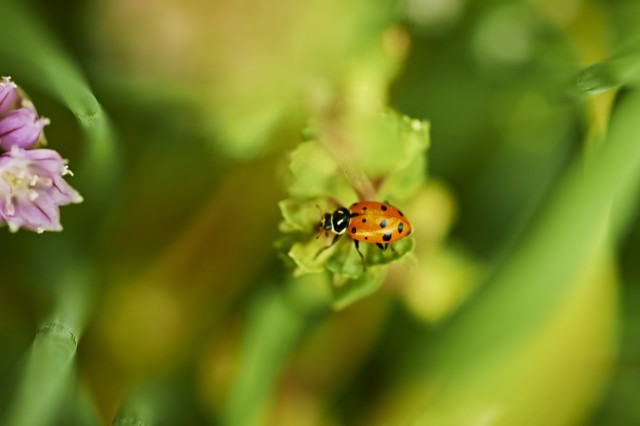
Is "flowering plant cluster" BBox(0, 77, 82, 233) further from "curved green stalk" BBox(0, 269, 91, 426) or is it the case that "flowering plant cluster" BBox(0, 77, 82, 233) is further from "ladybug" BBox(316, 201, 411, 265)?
"ladybug" BBox(316, 201, 411, 265)

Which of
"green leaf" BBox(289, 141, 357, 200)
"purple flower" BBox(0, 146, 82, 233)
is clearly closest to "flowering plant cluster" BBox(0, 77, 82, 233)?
"purple flower" BBox(0, 146, 82, 233)

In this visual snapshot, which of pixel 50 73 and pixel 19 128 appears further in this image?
pixel 50 73

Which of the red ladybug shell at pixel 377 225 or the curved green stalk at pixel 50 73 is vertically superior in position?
the curved green stalk at pixel 50 73

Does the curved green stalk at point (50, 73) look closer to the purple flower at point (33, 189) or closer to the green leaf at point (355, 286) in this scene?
the purple flower at point (33, 189)

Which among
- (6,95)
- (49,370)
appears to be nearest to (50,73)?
(6,95)

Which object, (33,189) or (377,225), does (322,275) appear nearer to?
(377,225)

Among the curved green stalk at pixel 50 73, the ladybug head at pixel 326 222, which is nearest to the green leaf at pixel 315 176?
the ladybug head at pixel 326 222
